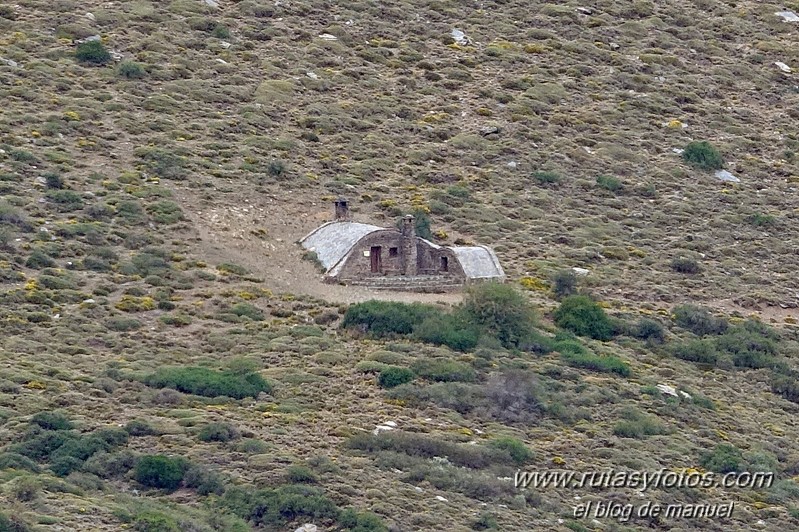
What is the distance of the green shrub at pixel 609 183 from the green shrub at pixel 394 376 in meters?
25.8

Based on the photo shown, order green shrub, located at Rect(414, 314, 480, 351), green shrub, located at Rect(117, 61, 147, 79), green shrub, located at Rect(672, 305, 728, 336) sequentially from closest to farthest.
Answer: green shrub, located at Rect(414, 314, 480, 351) → green shrub, located at Rect(672, 305, 728, 336) → green shrub, located at Rect(117, 61, 147, 79)

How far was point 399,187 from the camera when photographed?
3150 inches

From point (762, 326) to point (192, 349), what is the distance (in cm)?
2054

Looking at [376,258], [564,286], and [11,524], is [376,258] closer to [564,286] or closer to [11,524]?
[564,286]

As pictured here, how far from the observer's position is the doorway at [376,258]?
68125mm

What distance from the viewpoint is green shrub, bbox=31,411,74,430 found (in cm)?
5169

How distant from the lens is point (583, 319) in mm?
67562

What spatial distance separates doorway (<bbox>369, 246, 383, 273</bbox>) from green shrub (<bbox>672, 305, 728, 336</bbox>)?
1000cm

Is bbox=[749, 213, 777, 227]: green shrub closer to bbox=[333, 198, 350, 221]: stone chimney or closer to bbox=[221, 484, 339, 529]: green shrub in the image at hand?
bbox=[333, 198, 350, 221]: stone chimney

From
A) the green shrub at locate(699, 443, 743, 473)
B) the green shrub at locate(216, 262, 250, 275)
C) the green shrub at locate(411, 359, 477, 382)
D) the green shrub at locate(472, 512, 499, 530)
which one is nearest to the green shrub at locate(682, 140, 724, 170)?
the green shrub at locate(216, 262, 250, 275)

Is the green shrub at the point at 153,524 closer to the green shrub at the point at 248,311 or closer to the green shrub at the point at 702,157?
the green shrub at the point at 248,311

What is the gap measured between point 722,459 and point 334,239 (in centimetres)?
1775

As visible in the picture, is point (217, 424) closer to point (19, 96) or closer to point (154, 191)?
point (154, 191)

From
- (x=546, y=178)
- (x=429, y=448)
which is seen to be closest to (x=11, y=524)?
(x=429, y=448)
